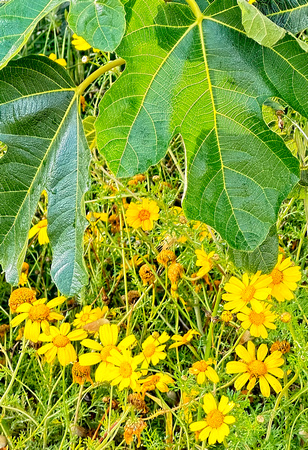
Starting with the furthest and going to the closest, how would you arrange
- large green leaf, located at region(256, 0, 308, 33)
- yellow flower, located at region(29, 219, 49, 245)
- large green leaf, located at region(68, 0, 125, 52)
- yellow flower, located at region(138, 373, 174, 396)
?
yellow flower, located at region(29, 219, 49, 245) → yellow flower, located at region(138, 373, 174, 396) → large green leaf, located at region(256, 0, 308, 33) → large green leaf, located at region(68, 0, 125, 52)

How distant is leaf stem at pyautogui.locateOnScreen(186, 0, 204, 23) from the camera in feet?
1.77

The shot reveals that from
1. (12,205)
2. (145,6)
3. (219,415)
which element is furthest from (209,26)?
(219,415)

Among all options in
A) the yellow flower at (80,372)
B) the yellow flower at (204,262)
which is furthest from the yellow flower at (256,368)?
the yellow flower at (80,372)

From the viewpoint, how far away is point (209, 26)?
56cm

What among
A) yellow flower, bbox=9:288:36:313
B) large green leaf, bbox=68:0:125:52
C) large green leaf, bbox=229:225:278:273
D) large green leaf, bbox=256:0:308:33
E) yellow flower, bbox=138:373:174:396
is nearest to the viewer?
large green leaf, bbox=68:0:125:52

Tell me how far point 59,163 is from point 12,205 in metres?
0.07

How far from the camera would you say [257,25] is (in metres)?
0.46

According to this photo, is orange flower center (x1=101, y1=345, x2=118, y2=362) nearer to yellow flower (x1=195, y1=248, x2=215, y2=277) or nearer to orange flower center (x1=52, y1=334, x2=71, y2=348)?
orange flower center (x1=52, y1=334, x2=71, y2=348)

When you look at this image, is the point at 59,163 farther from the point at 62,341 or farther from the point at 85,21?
the point at 62,341

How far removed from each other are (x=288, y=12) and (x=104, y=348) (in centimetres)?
53

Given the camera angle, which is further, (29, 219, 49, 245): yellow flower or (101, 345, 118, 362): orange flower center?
(29, 219, 49, 245): yellow flower

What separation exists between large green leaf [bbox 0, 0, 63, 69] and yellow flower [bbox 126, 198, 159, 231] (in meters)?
0.40

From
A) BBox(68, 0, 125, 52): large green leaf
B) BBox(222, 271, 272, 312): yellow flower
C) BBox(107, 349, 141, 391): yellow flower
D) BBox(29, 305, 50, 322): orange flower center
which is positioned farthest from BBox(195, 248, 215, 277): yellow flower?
BBox(68, 0, 125, 52): large green leaf

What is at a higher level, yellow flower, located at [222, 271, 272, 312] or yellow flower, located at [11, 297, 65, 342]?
yellow flower, located at [222, 271, 272, 312]
